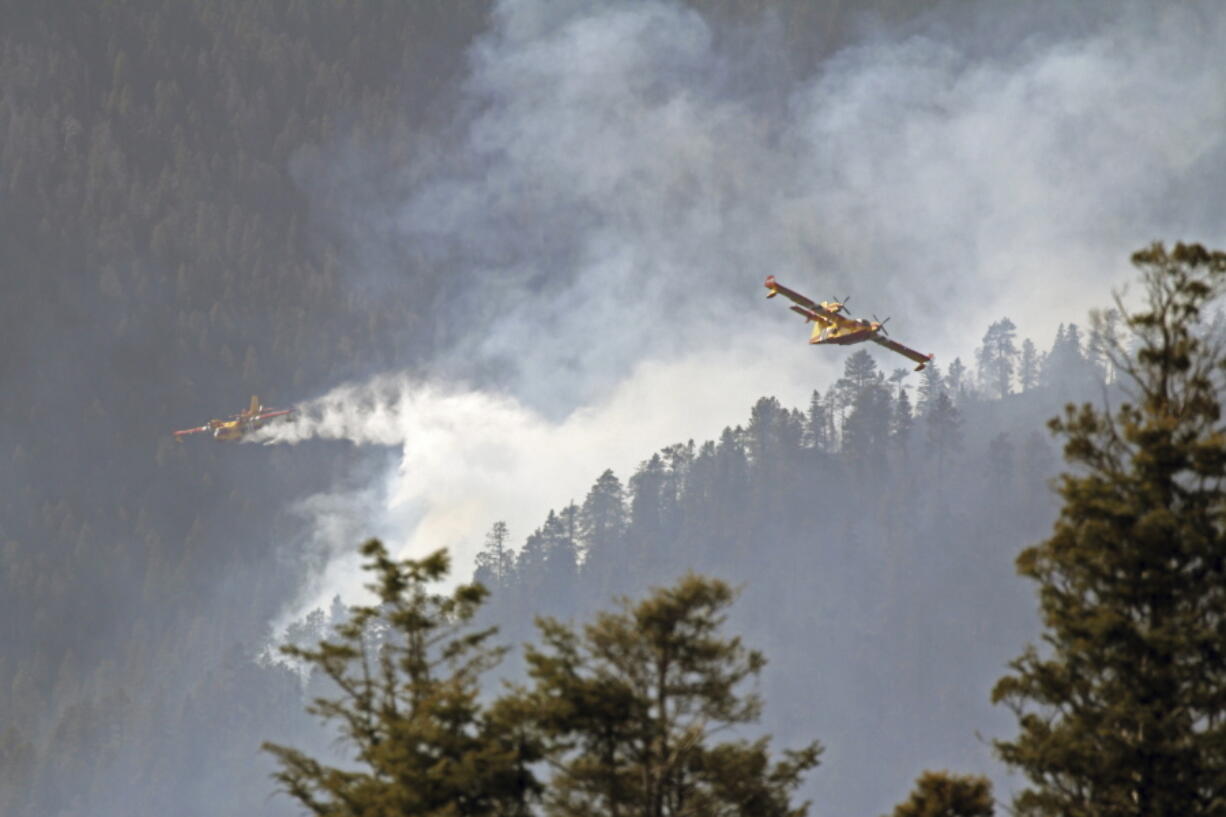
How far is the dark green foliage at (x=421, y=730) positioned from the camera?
43750 mm

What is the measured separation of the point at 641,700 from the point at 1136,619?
11021 mm

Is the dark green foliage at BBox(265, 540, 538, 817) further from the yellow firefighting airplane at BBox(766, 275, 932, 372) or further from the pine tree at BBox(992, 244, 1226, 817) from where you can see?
the yellow firefighting airplane at BBox(766, 275, 932, 372)

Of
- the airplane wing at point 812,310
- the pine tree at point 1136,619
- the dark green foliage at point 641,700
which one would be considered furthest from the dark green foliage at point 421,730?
the airplane wing at point 812,310

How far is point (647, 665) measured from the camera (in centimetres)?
4428

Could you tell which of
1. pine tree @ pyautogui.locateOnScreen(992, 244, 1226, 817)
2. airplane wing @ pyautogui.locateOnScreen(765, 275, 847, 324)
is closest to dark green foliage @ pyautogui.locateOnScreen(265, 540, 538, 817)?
pine tree @ pyautogui.locateOnScreen(992, 244, 1226, 817)

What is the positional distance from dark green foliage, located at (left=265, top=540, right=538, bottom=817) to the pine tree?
35.5 feet

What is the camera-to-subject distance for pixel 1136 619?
44469mm

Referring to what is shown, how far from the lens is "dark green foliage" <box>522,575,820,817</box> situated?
43.6 m

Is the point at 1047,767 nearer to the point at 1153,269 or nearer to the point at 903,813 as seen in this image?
the point at 903,813

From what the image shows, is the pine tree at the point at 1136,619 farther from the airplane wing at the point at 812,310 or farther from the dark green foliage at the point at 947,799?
the airplane wing at the point at 812,310

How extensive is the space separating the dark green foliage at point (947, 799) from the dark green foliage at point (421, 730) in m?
8.25

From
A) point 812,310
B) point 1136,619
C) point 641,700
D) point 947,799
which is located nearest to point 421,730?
point 641,700

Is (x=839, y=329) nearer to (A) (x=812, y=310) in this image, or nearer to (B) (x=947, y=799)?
(A) (x=812, y=310)

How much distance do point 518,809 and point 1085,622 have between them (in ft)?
42.4
